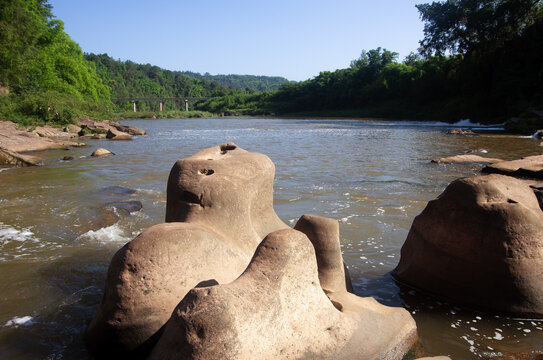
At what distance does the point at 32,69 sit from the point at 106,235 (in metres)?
27.9

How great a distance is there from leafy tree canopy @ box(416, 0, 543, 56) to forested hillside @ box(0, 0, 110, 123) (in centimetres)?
3415

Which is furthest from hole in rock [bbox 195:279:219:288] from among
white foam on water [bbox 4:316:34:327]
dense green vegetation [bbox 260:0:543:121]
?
dense green vegetation [bbox 260:0:543:121]

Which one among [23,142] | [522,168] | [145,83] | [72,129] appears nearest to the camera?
[522,168]

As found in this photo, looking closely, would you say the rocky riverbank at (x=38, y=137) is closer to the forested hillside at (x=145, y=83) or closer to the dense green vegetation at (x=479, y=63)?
the dense green vegetation at (x=479, y=63)

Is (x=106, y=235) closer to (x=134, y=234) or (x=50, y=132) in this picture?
(x=134, y=234)

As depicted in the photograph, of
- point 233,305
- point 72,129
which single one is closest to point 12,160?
point 233,305

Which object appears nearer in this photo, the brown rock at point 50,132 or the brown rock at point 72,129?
the brown rock at point 50,132

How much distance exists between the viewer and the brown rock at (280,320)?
2.05 metres

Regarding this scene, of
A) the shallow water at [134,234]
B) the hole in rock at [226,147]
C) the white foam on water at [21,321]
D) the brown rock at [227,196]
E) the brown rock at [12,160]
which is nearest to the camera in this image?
the shallow water at [134,234]

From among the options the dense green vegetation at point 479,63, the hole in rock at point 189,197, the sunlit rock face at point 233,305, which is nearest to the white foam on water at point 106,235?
the hole in rock at point 189,197

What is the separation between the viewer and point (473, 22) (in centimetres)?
3862

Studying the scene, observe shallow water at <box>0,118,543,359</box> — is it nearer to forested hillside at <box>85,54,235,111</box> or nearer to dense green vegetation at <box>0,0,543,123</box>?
dense green vegetation at <box>0,0,543,123</box>

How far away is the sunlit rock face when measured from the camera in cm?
210

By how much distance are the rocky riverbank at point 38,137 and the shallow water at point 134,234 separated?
3.82ft
